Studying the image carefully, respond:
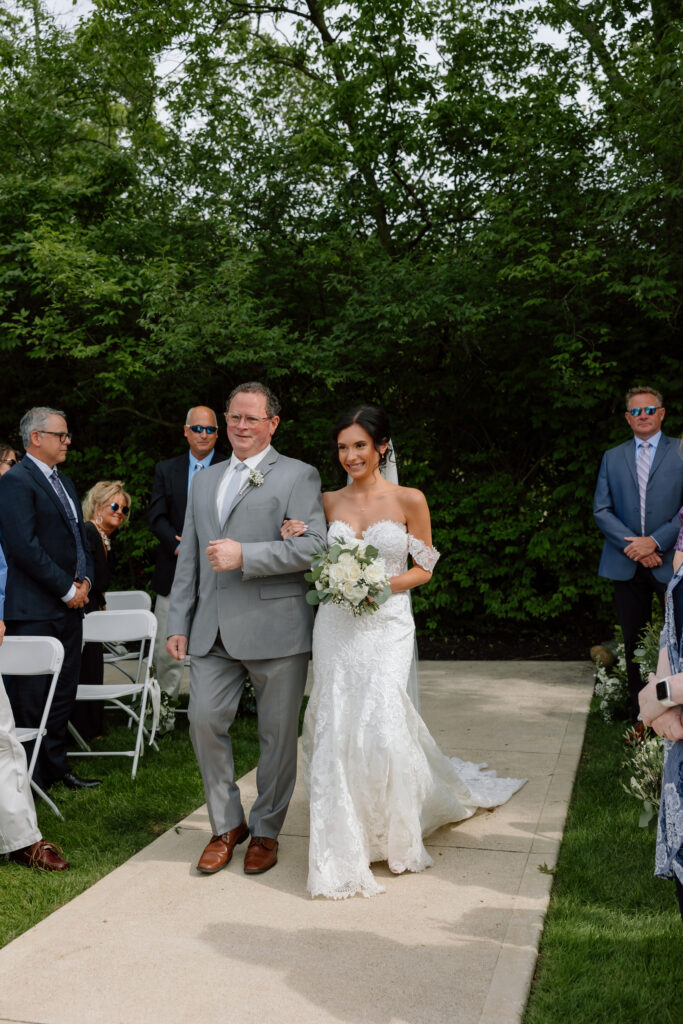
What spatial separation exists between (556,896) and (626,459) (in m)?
3.37

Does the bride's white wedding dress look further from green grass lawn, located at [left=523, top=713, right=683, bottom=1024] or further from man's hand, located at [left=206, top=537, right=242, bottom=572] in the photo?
green grass lawn, located at [left=523, top=713, right=683, bottom=1024]

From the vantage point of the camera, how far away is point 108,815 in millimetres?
5227

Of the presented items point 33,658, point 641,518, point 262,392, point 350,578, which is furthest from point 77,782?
point 641,518

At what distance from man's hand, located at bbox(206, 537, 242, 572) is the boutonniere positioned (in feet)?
1.24

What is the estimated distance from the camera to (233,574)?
4.48m

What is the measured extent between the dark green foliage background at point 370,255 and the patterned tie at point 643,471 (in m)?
1.93

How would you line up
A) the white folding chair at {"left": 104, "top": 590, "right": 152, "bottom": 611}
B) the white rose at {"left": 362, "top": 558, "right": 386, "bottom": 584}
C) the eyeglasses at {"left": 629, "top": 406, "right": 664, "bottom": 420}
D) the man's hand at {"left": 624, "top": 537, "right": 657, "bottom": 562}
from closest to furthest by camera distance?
the white rose at {"left": 362, "top": 558, "right": 386, "bottom": 584} → the man's hand at {"left": 624, "top": 537, "right": 657, "bottom": 562} → the eyeglasses at {"left": 629, "top": 406, "right": 664, "bottom": 420} → the white folding chair at {"left": 104, "top": 590, "right": 152, "bottom": 611}

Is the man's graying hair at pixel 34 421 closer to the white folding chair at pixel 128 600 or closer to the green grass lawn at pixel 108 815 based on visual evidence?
the green grass lawn at pixel 108 815

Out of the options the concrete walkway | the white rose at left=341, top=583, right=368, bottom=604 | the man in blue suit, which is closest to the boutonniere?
Answer: the white rose at left=341, top=583, right=368, bottom=604

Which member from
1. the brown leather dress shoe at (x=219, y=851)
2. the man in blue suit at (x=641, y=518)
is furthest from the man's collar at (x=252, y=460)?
the man in blue suit at (x=641, y=518)

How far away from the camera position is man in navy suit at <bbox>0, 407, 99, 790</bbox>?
5.46m

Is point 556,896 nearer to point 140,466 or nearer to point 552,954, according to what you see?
point 552,954

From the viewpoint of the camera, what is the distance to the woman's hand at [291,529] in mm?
4453

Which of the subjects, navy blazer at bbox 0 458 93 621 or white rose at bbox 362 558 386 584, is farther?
navy blazer at bbox 0 458 93 621
